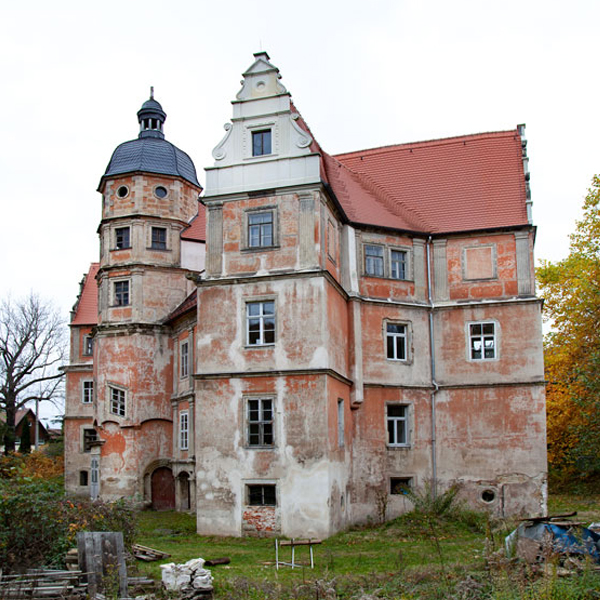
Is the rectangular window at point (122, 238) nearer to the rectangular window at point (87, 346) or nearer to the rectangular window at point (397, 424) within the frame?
the rectangular window at point (87, 346)

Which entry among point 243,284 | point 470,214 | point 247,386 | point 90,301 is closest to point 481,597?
point 247,386

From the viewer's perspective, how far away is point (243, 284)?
903 inches

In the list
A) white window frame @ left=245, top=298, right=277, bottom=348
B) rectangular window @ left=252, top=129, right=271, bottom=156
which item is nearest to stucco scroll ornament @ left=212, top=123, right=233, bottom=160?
rectangular window @ left=252, top=129, right=271, bottom=156

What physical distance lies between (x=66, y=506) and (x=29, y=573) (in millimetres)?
2022

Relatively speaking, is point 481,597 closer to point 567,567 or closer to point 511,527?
point 567,567

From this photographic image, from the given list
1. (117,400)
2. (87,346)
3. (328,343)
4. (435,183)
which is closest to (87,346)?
(87,346)

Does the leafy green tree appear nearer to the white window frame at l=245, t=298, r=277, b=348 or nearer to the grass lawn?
the grass lawn

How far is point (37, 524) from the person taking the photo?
15.1m

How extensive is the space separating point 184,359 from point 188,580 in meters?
17.8

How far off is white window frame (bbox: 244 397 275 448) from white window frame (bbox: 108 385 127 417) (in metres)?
11.4

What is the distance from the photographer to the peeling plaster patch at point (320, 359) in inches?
857

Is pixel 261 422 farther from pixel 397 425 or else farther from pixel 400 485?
pixel 400 485

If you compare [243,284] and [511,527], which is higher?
[243,284]

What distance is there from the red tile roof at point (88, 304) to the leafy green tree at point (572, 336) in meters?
25.5
